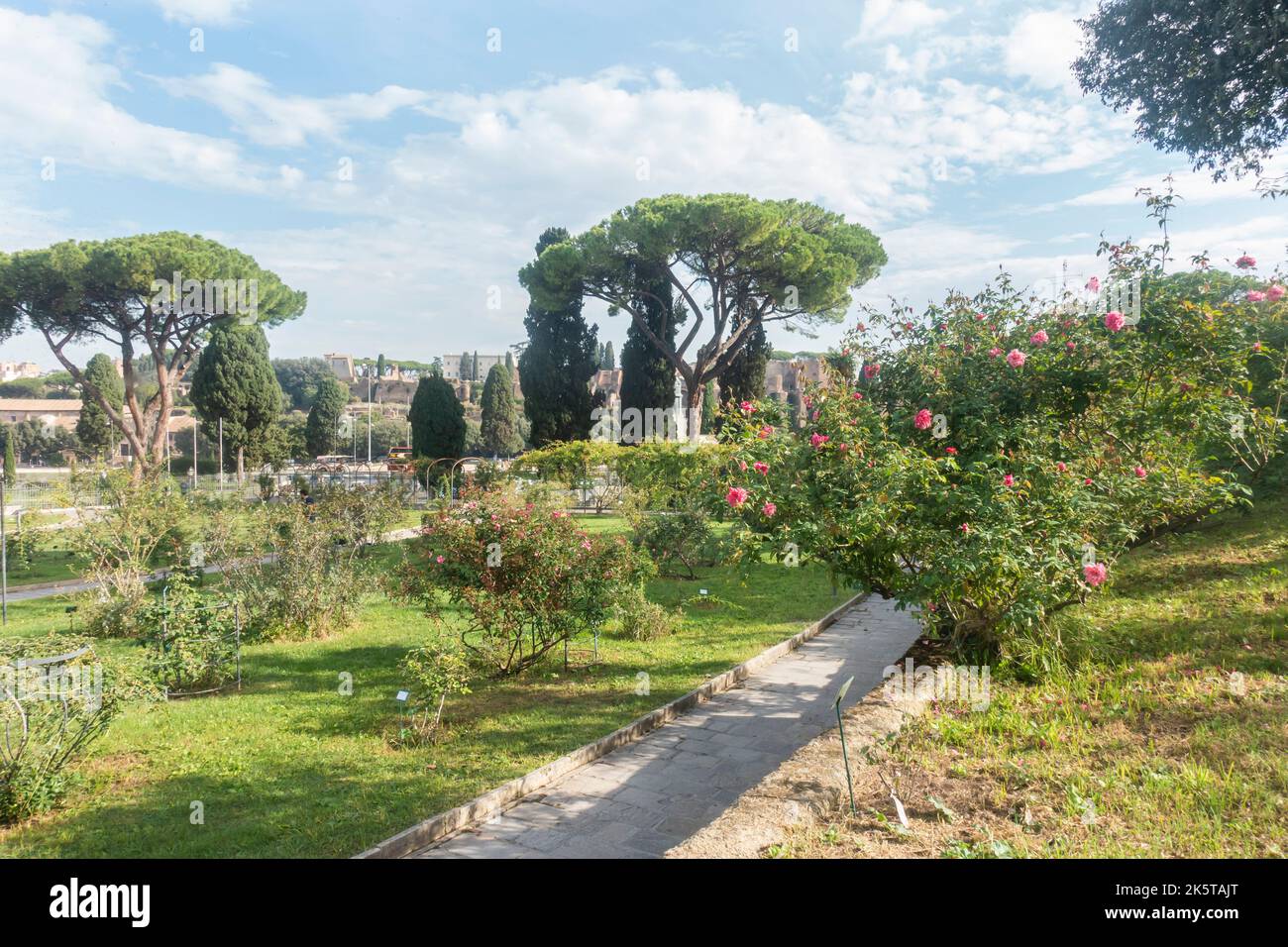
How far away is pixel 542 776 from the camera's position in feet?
16.3

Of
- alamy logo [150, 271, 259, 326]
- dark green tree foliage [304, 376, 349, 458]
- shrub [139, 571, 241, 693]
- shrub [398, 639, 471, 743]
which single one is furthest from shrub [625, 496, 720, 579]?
dark green tree foliage [304, 376, 349, 458]

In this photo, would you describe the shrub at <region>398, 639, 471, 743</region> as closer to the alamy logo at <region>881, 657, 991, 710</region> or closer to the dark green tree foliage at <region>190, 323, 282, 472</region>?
the alamy logo at <region>881, 657, 991, 710</region>

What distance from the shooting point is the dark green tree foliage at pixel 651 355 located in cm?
3125

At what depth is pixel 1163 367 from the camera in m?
5.47

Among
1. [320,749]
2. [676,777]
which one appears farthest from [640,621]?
[320,749]

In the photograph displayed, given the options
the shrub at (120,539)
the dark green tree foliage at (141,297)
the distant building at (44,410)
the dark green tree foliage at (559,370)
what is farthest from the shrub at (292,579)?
the distant building at (44,410)

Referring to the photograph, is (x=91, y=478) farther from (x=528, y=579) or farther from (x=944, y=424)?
(x=944, y=424)

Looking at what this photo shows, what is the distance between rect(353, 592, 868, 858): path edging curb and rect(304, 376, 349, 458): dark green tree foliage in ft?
153

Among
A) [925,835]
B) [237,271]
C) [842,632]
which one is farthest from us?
[237,271]

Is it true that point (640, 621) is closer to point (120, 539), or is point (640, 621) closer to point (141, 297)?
point (120, 539)

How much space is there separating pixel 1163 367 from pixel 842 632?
521cm

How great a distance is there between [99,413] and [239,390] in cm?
1464
